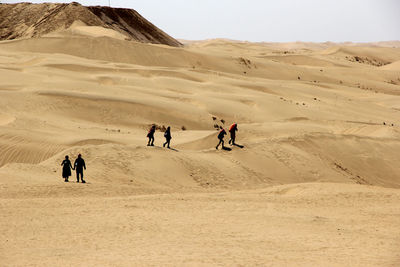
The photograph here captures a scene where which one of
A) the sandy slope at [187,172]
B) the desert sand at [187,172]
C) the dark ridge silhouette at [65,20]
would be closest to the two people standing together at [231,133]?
the desert sand at [187,172]

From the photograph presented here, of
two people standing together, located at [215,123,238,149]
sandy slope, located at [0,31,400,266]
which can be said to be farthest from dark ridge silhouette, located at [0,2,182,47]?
two people standing together, located at [215,123,238,149]

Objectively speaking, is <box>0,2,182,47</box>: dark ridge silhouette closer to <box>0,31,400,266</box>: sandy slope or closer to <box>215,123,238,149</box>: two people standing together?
<box>0,31,400,266</box>: sandy slope

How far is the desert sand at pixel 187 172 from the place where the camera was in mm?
9594

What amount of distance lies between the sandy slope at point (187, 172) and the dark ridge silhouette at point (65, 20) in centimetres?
1914

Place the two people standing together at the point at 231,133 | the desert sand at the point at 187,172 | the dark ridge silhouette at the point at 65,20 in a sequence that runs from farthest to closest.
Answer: the dark ridge silhouette at the point at 65,20 < the two people standing together at the point at 231,133 < the desert sand at the point at 187,172

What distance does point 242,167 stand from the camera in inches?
703

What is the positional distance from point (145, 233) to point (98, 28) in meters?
47.5

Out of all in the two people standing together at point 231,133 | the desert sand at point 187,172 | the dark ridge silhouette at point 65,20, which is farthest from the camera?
the dark ridge silhouette at point 65,20

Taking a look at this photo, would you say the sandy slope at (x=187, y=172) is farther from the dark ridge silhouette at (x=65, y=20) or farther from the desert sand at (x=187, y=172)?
the dark ridge silhouette at (x=65, y=20)

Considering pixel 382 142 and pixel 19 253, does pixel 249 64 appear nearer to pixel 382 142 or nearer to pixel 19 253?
pixel 382 142

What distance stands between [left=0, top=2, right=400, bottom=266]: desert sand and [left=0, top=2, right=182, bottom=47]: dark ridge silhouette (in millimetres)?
19272

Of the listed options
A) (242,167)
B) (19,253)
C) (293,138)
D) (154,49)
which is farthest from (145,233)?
(154,49)

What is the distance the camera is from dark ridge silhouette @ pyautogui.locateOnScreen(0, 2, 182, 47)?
58531 mm

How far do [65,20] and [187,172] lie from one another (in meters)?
46.0
